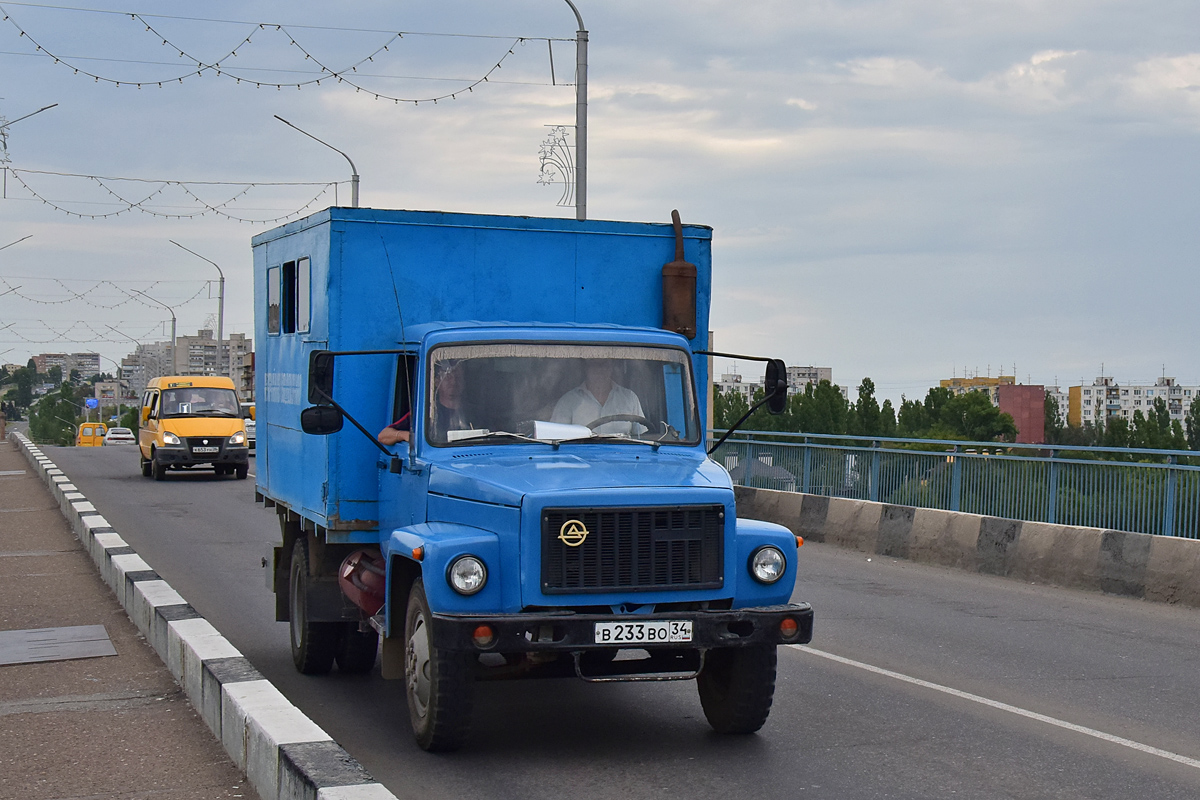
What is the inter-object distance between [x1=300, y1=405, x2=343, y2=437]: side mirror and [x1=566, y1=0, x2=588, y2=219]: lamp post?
14130 millimetres

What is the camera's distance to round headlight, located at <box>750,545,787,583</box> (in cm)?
660

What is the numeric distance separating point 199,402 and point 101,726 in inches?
1001

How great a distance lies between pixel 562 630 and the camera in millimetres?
6152

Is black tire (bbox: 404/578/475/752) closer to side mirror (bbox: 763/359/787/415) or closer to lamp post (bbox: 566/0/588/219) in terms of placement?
side mirror (bbox: 763/359/787/415)

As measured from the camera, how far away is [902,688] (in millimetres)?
8375

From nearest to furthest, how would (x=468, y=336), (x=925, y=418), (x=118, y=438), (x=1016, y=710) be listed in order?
(x=468, y=336), (x=1016, y=710), (x=118, y=438), (x=925, y=418)

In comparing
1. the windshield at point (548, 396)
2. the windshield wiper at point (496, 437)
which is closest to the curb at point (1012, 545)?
the windshield at point (548, 396)

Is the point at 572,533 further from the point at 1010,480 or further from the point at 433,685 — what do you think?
the point at 1010,480

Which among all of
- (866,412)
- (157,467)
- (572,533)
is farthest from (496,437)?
(866,412)

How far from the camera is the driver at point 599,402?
281 inches

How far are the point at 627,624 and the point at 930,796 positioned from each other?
146cm

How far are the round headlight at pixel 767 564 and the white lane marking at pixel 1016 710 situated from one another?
6.30ft

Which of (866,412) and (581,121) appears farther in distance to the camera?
(866,412)

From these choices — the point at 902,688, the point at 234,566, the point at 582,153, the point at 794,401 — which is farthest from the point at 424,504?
the point at 794,401
